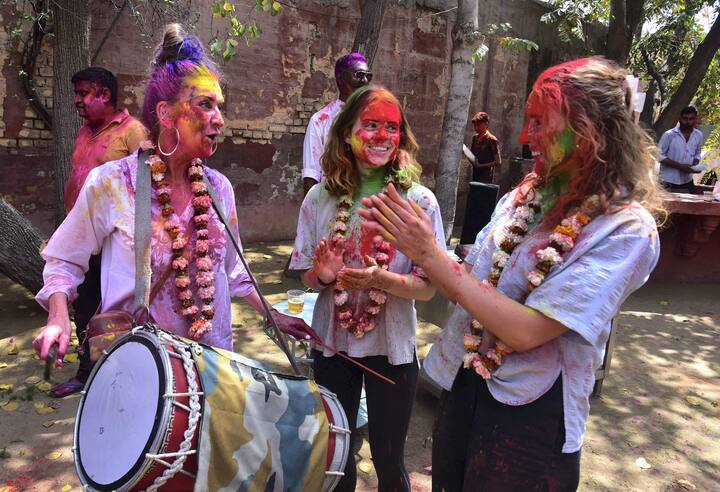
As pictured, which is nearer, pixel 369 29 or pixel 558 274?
pixel 558 274

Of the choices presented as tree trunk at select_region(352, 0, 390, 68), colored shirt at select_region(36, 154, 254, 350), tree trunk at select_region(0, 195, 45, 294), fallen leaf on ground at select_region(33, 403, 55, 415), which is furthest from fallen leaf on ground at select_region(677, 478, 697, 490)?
tree trunk at select_region(352, 0, 390, 68)

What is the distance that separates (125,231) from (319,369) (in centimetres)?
104

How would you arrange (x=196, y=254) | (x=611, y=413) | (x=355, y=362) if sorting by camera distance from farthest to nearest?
1. (x=611, y=413)
2. (x=355, y=362)
3. (x=196, y=254)

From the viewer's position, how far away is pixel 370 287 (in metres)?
2.35

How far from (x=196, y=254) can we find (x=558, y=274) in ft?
4.32

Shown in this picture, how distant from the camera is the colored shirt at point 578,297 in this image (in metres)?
1.60

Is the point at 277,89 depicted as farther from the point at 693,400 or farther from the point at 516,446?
the point at 516,446

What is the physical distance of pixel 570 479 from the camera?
176 centimetres

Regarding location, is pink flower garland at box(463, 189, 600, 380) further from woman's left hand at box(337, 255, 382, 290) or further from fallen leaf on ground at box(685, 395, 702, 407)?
fallen leaf on ground at box(685, 395, 702, 407)

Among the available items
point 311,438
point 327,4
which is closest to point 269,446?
point 311,438

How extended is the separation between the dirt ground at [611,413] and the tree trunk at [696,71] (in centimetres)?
623

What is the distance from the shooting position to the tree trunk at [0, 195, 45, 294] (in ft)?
16.1

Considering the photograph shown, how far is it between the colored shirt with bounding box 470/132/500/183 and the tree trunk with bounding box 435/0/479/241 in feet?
4.27

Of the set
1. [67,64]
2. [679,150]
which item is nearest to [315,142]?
[67,64]
